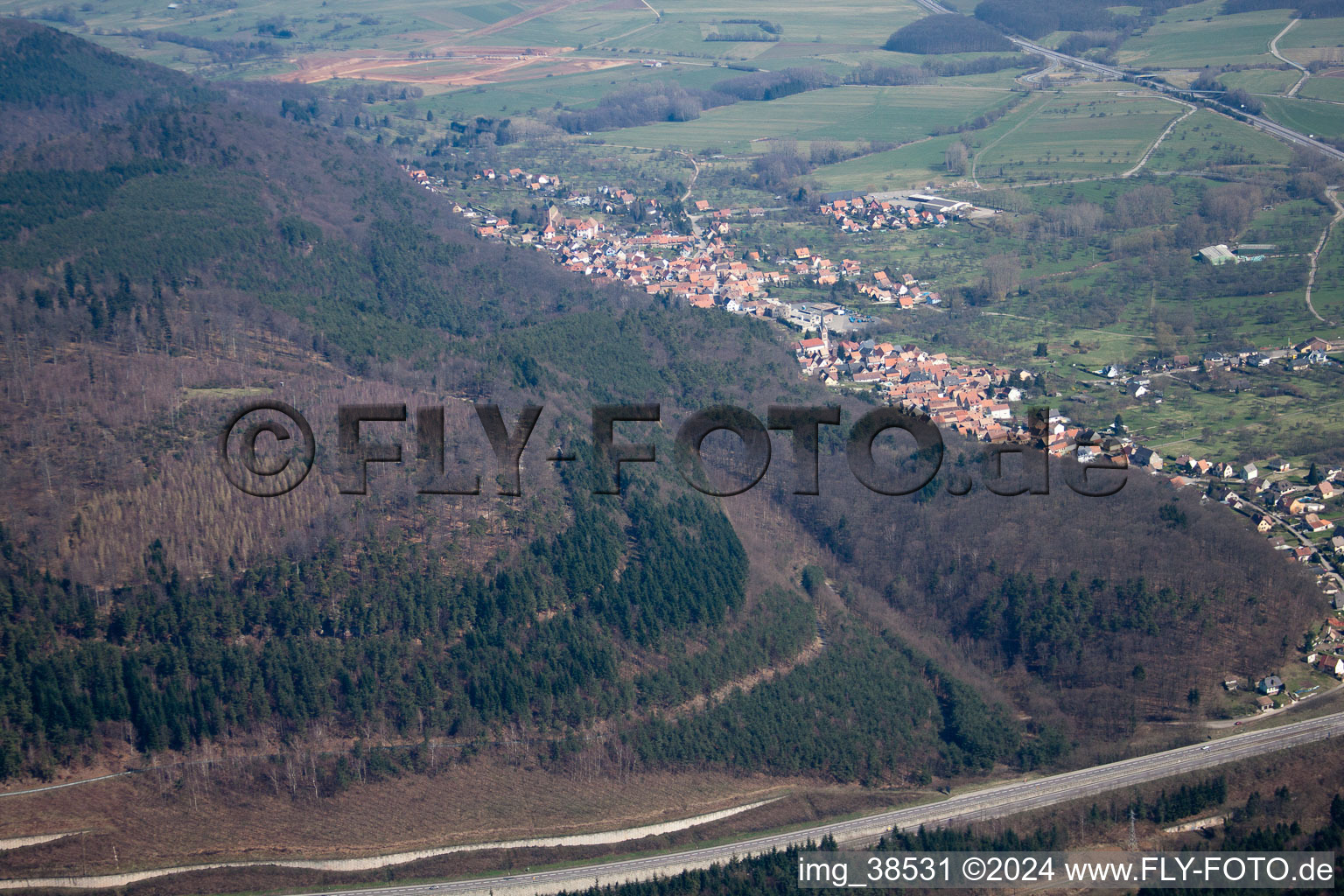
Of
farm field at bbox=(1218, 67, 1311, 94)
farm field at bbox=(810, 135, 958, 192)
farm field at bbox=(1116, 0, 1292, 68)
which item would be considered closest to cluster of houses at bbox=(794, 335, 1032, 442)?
farm field at bbox=(810, 135, 958, 192)

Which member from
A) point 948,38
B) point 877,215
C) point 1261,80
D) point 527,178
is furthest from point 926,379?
point 948,38

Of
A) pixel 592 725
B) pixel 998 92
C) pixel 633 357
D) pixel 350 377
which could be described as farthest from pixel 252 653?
pixel 998 92

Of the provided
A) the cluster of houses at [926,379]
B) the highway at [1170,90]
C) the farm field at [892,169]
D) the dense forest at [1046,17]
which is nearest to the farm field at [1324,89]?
the highway at [1170,90]

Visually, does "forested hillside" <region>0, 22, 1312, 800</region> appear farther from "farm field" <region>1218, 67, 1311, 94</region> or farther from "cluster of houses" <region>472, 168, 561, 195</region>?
"farm field" <region>1218, 67, 1311, 94</region>

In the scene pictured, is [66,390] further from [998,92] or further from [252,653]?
[998,92]

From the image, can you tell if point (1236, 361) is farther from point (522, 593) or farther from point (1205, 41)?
point (1205, 41)

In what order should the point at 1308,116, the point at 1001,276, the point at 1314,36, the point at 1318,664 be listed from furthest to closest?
1. the point at 1314,36
2. the point at 1308,116
3. the point at 1001,276
4. the point at 1318,664

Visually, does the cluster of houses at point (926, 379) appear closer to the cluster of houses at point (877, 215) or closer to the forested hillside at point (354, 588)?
the forested hillside at point (354, 588)
